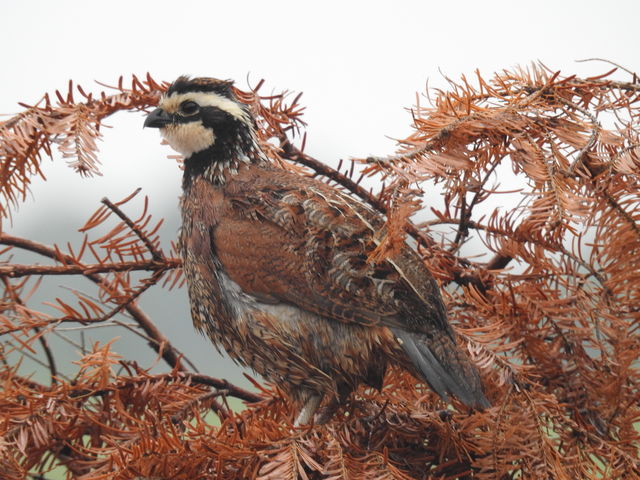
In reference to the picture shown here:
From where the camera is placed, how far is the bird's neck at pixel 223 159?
1.57 meters

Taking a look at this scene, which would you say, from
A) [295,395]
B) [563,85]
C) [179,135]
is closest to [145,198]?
[179,135]

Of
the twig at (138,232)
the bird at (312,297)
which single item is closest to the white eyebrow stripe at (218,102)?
the bird at (312,297)

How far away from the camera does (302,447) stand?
0.99 m

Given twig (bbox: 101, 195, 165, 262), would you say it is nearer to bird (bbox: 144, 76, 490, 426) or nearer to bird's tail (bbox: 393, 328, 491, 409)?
bird (bbox: 144, 76, 490, 426)

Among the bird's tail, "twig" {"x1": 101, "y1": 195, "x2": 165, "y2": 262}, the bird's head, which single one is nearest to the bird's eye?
the bird's head

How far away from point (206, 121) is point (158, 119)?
0.11m

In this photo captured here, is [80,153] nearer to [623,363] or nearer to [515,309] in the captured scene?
[515,309]

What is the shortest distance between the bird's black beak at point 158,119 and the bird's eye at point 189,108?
0.03 meters

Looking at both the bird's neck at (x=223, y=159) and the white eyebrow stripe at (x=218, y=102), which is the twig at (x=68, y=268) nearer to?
the bird's neck at (x=223, y=159)

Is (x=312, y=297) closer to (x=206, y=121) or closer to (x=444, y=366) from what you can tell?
(x=444, y=366)

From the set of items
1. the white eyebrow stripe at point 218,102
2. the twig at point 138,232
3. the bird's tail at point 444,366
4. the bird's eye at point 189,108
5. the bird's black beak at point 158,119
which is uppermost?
the white eyebrow stripe at point 218,102

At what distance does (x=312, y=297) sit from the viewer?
131 cm

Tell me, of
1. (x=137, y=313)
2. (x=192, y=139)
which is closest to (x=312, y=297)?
(x=137, y=313)

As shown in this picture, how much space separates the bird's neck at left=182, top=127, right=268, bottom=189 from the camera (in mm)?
1571
